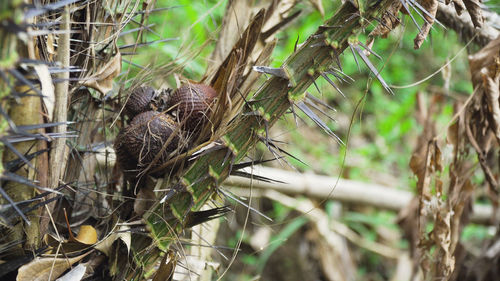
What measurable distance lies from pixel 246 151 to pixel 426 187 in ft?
1.89

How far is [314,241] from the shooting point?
7.68 feet

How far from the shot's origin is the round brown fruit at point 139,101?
80 cm

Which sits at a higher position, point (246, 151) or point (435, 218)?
point (246, 151)

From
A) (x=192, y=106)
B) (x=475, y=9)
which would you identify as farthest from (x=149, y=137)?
(x=475, y=9)

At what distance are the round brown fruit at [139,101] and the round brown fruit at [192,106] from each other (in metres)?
0.05

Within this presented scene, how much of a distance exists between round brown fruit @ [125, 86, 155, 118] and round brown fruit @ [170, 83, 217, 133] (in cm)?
5

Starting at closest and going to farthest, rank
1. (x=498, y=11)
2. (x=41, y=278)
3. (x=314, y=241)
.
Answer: (x=41, y=278), (x=498, y=11), (x=314, y=241)

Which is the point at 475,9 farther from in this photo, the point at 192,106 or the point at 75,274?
the point at 75,274

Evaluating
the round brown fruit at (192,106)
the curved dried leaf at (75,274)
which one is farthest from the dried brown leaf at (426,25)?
the curved dried leaf at (75,274)

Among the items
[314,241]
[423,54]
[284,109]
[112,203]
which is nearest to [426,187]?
[284,109]

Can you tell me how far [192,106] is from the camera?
29.8 inches

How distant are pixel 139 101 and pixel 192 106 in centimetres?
10

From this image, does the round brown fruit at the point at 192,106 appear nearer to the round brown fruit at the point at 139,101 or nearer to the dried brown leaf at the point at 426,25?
the round brown fruit at the point at 139,101

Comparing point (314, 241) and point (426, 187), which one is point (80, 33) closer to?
point (426, 187)
